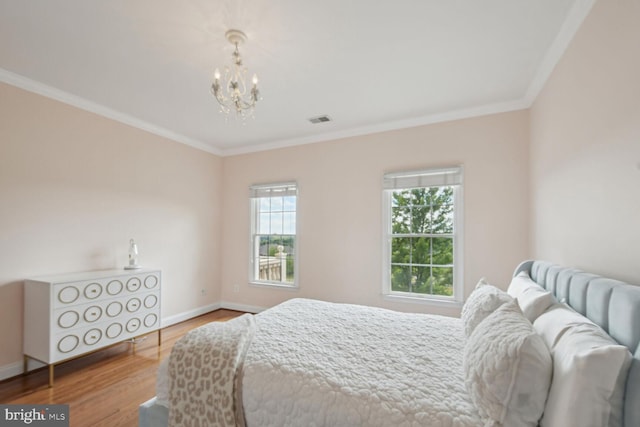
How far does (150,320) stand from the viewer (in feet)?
10.9

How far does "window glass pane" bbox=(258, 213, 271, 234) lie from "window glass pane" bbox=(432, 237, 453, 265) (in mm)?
2462

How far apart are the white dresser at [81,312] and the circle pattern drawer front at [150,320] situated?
0.01m

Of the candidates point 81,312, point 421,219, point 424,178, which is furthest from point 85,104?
point 421,219

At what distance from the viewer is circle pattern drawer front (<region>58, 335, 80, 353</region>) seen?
8.44ft

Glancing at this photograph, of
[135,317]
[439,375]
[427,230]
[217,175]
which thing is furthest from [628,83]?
[217,175]

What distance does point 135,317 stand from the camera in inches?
125

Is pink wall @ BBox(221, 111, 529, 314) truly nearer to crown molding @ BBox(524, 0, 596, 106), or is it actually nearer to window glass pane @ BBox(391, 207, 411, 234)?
window glass pane @ BBox(391, 207, 411, 234)

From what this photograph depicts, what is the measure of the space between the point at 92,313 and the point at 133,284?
0.43 meters

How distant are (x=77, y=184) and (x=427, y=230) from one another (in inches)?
154

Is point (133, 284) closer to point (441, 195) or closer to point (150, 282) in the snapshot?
point (150, 282)

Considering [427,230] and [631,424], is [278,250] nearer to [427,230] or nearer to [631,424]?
[427,230]

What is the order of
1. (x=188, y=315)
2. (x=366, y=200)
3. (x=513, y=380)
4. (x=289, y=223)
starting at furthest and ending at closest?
(x=289, y=223) → (x=188, y=315) → (x=366, y=200) → (x=513, y=380)

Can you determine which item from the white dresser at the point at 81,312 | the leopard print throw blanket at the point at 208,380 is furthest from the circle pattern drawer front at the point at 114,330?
the leopard print throw blanket at the point at 208,380

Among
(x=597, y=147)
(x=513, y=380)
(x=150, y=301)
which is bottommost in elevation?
(x=150, y=301)
